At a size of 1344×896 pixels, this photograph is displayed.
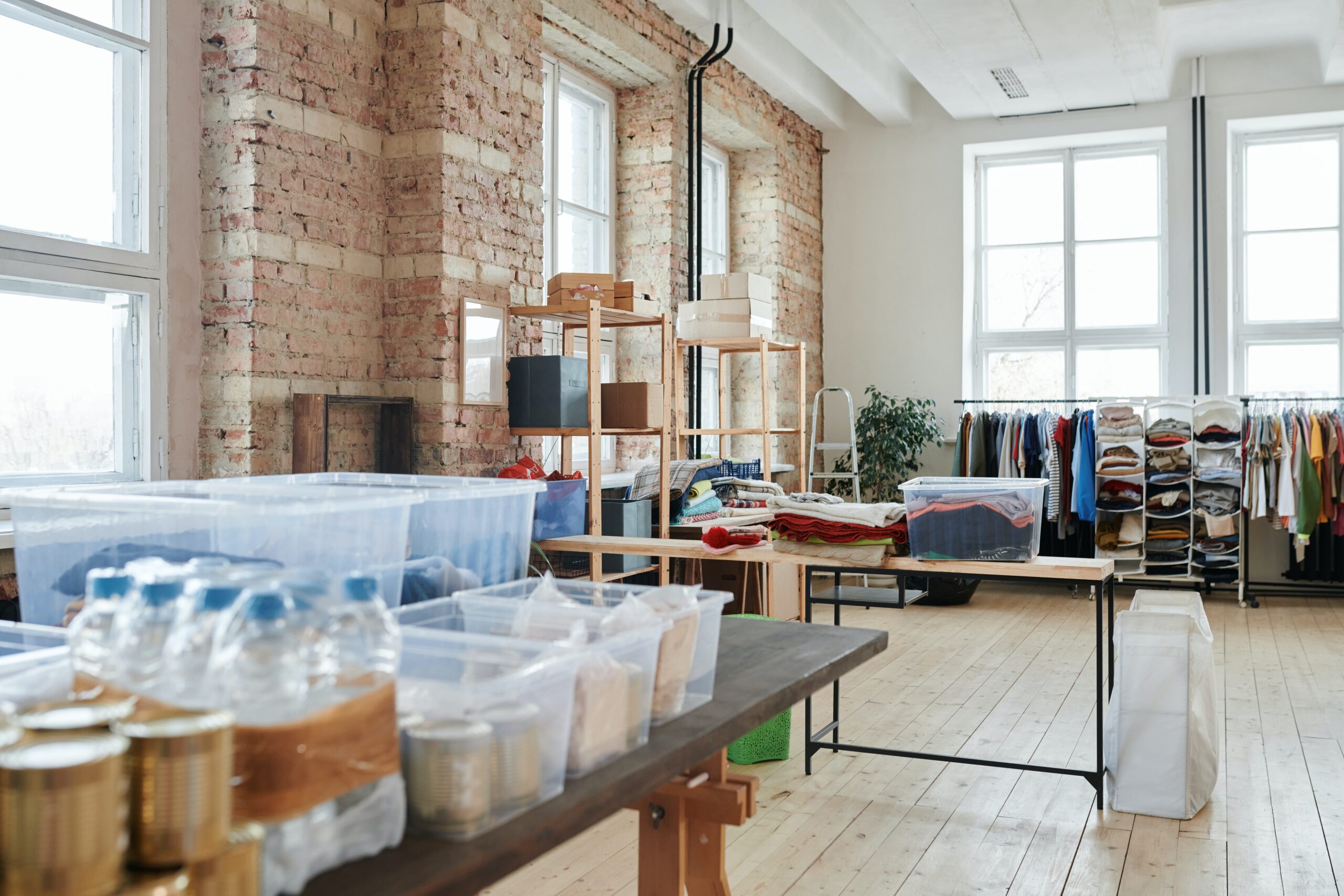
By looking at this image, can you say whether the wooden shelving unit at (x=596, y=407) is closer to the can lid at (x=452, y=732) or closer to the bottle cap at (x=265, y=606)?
the can lid at (x=452, y=732)

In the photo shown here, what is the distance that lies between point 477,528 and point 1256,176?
770cm

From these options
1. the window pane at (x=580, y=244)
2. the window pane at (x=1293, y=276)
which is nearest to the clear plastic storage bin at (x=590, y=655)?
the window pane at (x=580, y=244)

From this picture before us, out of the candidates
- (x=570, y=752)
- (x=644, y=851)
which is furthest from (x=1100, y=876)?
(x=570, y=752)

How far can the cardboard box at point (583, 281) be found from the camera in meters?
4.64

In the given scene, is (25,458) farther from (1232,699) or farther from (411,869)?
(1232,699)

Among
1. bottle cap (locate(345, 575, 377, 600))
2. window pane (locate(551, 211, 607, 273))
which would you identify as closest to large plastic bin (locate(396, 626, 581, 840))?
bottle cap (locate(345, 575, 377, 600))

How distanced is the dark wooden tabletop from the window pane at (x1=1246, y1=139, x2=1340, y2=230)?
7.23 metres

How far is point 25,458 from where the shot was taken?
10.5 ft

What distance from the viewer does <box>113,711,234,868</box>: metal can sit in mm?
715

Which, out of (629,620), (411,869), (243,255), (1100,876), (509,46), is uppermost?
(509,46)

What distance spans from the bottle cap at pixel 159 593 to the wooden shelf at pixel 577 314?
370 centimetres

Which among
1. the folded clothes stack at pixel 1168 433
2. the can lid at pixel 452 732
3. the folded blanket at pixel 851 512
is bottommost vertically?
the can lid at pixel 452 732

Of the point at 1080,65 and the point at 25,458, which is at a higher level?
the point at 1080,65

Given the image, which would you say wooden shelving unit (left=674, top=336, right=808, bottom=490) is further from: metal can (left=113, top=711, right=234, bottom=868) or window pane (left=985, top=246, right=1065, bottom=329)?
metal can (left=113, top=711, right=234, bottom=868)
